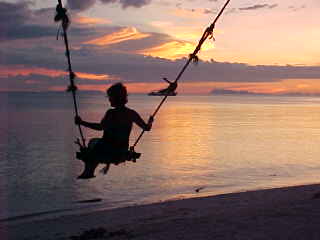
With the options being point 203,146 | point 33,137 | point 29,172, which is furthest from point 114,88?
point 33,137

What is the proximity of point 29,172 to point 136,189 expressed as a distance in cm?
826

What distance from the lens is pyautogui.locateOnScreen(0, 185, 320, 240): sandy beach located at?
10.3 m

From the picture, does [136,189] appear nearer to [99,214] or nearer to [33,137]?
[99,214]

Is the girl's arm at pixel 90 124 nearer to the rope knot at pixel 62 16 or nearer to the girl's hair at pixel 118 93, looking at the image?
the girl's hair at pixel 118 93

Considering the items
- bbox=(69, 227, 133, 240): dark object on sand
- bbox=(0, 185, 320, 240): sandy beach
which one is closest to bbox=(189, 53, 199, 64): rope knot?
bbox=(0, 185, 320, 240): sandy beach

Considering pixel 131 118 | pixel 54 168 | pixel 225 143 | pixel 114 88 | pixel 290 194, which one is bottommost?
pixel 225 143

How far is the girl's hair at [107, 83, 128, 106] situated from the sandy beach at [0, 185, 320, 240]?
490 centimetres

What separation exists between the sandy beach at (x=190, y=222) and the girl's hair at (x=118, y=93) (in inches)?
193

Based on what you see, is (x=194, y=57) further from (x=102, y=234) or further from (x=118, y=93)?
(x=102, y=234)

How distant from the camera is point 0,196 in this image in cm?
2114

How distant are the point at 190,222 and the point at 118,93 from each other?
7.18 meters

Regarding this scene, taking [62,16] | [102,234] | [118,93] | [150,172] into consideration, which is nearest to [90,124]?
[118,93]

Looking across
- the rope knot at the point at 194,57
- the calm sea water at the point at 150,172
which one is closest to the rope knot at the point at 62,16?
the rope knot at the point at 194,57

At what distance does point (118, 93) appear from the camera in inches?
246
